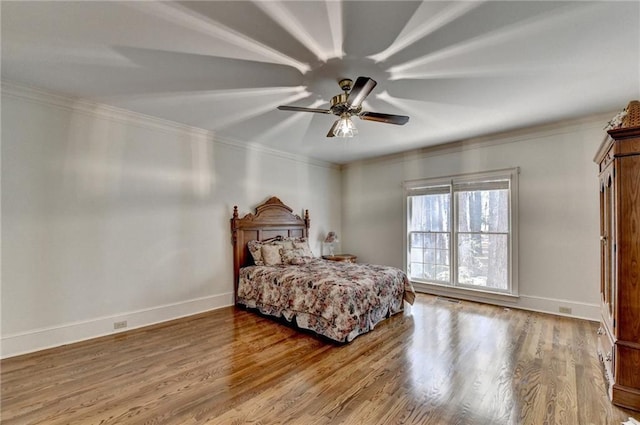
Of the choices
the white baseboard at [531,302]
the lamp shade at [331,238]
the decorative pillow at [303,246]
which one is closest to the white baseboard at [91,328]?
the decorative pillow at [303,246]

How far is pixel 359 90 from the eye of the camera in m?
2.31

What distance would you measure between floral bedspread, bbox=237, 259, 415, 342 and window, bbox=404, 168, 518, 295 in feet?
4.15

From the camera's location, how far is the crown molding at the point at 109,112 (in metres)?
2.83

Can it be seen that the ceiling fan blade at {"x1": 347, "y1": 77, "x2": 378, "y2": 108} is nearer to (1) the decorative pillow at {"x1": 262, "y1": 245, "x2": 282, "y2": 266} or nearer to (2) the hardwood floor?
(2) the hardwood floor

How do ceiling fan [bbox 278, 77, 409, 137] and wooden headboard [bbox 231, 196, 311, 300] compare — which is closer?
ceiling fan [bbox 278, 77, 409, 137]

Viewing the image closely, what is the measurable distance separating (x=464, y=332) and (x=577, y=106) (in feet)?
9.77

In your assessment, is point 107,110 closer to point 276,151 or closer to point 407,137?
point 276,151

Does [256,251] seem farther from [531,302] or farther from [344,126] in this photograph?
[531,302]

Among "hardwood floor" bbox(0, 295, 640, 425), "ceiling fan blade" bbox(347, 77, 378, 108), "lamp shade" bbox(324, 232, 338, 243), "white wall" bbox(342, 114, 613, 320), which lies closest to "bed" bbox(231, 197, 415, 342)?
"hardwood floor" bbox(0, 295, 640, 425)

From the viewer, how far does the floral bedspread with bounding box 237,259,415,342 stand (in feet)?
10.3

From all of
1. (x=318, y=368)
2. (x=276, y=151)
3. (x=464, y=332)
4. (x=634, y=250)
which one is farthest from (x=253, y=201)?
(x=634, y=250)

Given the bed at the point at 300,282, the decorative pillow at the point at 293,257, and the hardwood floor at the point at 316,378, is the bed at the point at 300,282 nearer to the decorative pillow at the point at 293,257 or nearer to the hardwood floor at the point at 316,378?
the decorative pillow at the point at 293,257

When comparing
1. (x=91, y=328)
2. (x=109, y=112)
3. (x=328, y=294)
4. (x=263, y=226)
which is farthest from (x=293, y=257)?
(x=109, y=112)

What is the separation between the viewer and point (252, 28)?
199 cm
